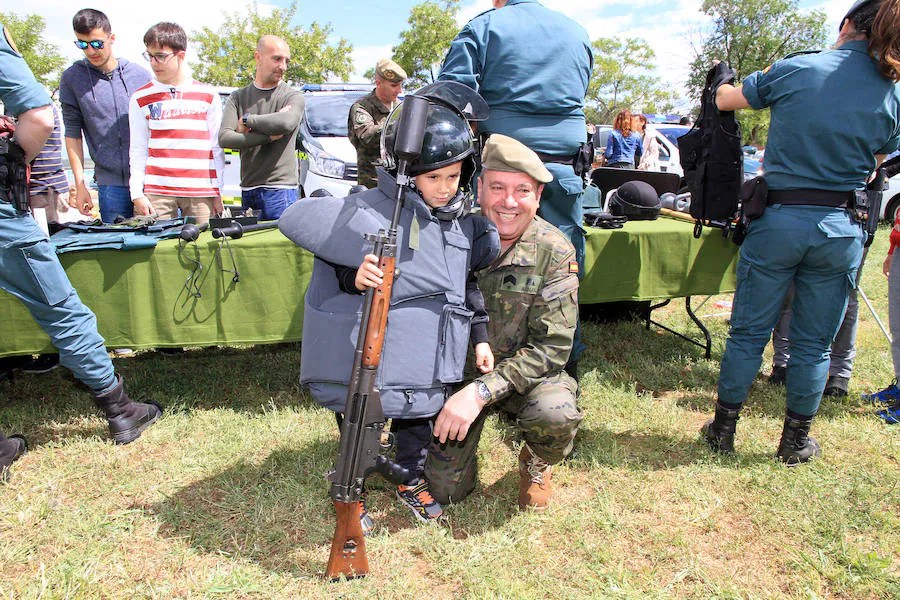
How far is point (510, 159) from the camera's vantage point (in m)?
2.24

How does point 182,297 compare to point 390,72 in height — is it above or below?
below

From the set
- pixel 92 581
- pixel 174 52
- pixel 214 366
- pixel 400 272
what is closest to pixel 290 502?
pixel 92 581

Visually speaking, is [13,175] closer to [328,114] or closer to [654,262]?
[654,262]

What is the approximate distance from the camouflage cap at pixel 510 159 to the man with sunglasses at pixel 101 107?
113 inches

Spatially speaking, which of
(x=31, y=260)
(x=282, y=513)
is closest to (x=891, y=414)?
(x=282, y=513)

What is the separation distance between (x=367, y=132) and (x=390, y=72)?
1.78 ft

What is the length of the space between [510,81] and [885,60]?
1643 mm

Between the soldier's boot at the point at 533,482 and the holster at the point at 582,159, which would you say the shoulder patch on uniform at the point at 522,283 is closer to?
the soldier's boot at the point at 533,482

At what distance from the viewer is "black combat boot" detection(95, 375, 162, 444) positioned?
9.69 feet

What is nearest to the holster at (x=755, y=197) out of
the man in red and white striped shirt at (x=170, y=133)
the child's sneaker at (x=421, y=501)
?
the child's sneaker at (x=421, y=501)

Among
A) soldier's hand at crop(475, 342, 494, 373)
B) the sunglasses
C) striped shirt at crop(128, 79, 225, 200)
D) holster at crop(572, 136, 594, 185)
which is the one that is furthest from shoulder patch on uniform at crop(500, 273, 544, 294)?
the sunglasses

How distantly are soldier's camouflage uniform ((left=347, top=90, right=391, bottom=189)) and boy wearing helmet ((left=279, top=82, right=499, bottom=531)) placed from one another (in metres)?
2.13

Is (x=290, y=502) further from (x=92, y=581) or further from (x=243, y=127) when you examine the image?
(x=243, y=127)

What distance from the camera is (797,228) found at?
2.62 m
